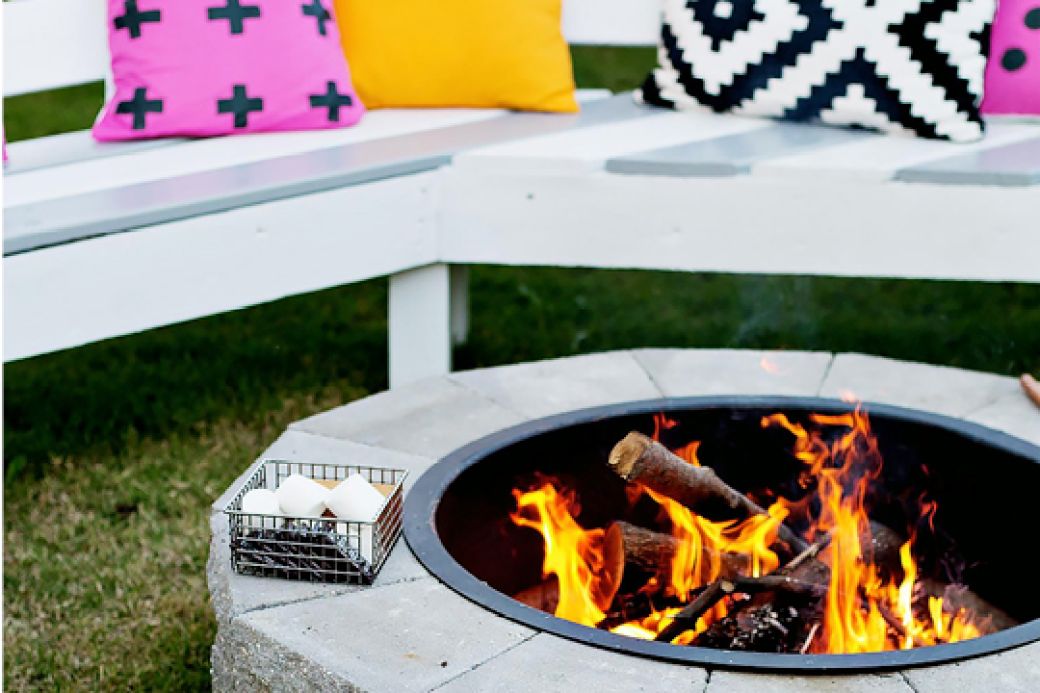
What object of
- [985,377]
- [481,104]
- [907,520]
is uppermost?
[481,104]

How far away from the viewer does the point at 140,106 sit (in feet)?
9.77

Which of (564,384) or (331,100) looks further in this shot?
(331,100)

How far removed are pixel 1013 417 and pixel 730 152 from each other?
38.0 inches

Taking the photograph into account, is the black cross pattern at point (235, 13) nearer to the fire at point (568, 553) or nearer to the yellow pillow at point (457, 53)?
the yellow pillow at point (457, 53)

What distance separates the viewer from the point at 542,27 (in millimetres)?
3232

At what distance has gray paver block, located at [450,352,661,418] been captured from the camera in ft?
7.06

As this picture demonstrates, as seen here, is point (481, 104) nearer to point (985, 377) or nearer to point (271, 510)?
point (985, 377)

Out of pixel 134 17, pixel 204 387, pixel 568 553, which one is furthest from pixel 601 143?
pixel 568 553

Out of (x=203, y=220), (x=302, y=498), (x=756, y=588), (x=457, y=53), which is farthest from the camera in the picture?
(x=457, y=53)

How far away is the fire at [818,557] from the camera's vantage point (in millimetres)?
1897

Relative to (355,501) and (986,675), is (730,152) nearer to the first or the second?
(355,501)

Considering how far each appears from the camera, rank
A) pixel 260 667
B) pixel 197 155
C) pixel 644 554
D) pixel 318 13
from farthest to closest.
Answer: pixel 318 13 < pixel 197 155 < pixel 644 554 < pixel 260 667

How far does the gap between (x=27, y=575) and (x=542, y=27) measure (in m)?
1.52

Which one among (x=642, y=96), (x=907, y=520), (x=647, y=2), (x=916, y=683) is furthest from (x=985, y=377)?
(x=647, y=2)
